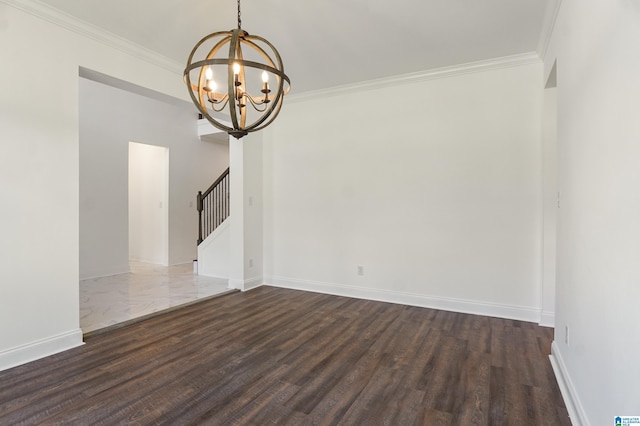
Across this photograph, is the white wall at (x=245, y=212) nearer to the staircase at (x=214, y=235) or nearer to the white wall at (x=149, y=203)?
the staircase at (x=214, y=235)

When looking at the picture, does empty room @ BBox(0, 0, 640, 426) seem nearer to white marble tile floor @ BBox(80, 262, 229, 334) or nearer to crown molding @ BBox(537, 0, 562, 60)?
crown molding @ BBox(537, 0, 562, 60)

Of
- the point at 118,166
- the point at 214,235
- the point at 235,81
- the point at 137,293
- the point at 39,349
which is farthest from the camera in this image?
the point at 118,166

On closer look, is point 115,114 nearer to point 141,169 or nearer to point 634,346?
point 141,169

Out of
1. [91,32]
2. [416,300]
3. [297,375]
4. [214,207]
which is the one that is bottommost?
[297,375]

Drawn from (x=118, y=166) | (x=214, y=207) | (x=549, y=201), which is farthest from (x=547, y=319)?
(x=118, y=166)

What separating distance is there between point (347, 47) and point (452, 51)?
1.12 m

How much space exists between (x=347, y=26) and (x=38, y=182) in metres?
2.95

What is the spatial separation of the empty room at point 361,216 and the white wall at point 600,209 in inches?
0.7

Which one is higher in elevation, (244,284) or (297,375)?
(244,284)

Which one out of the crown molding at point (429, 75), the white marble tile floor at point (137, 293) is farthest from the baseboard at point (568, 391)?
the white marble tile floor at point (137, 293)

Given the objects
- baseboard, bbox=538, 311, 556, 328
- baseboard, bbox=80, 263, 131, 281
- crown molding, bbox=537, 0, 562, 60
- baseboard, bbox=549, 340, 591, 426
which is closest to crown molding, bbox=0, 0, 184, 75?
crown molding, bbox=537, 0, 562, 60

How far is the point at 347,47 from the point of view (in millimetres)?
3412

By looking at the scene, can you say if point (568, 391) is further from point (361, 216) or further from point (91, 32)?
point (91, 32)

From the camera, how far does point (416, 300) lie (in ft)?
13.6
